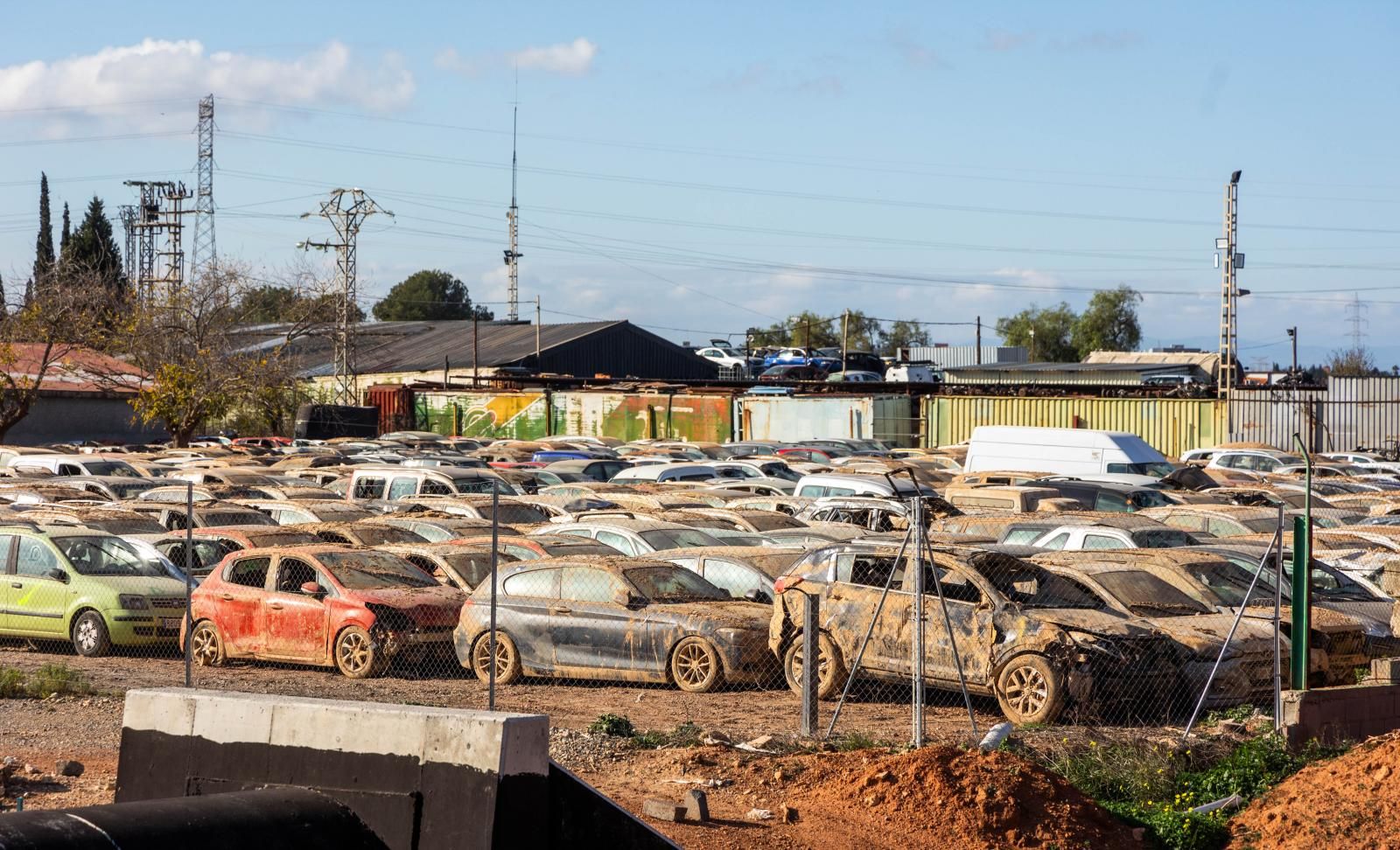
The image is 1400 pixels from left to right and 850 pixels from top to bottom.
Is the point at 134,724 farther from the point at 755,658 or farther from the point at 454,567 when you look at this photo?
the point at 454,567

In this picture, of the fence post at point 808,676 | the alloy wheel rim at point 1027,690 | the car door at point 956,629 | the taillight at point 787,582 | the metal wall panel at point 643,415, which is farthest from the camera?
the metal wall panel at point 643,415

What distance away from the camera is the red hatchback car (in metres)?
14.6

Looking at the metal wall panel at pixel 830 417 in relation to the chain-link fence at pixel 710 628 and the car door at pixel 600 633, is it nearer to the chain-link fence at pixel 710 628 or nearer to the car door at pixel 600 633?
the chain-link fence at pixel 710 628

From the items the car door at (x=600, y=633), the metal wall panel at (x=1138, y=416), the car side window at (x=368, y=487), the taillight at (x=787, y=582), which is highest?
the metal wall panel at (x=1138, y=416)

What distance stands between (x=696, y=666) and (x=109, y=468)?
19731 millimetres

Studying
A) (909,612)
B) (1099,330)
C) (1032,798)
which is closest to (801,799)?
(1032,798)

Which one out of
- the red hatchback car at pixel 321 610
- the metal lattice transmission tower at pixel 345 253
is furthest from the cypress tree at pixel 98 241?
the red hatchback car at pixel 321 610

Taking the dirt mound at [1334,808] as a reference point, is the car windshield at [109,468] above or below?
above

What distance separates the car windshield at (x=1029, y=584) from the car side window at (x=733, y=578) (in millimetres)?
3472

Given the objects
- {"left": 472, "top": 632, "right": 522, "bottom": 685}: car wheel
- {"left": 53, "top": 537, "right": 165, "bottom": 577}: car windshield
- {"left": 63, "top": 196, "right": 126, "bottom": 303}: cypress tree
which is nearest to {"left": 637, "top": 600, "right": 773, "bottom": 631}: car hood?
{"left": 472, "top": 632, "right": 522, "bottom": 685}: car wheel

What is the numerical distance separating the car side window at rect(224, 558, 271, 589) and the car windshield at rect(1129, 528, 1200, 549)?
1016 cm

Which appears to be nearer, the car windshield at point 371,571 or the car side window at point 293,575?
the car windshield at point 371,571

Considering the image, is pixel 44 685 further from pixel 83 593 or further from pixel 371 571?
pixel 371 571

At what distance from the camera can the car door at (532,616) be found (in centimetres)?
1434
